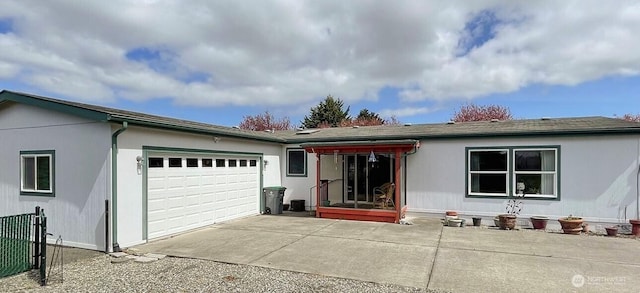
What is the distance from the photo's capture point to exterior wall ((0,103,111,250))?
7.01 metres

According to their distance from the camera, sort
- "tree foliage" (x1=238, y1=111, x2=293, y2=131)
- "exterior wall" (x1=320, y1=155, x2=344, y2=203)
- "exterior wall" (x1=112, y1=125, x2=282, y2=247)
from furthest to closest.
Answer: "tree foliage" (x1=238, y1=111, x2=293, y2=131)
"exterior wall" (x1=320, y1=155, x2=344, y2=203)
"exterior wall" (x1=112, y1=125, x2=282, y2=247)

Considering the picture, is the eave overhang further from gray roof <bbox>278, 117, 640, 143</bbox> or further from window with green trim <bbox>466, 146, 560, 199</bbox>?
window with green trim <bbox>466, 146, 560, 199</bbox>

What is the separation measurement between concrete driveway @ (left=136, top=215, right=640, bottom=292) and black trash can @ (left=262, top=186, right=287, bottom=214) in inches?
86.0

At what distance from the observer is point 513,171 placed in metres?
10.5

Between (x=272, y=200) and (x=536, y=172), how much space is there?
→ 27.8ft

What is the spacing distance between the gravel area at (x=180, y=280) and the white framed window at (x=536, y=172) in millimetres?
7418

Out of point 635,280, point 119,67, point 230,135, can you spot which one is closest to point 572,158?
point 635,280

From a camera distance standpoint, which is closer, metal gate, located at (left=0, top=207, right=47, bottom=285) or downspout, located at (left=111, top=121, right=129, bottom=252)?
metal gate, located at (left=0, top=207, right=47, bottom=285)

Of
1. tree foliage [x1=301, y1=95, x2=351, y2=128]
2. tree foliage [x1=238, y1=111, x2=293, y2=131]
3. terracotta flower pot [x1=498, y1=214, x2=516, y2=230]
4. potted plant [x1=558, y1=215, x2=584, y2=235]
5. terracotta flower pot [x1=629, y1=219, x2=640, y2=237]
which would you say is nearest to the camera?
terracotta flower pot [x1=629, y1=219, x2=640, y2=237]

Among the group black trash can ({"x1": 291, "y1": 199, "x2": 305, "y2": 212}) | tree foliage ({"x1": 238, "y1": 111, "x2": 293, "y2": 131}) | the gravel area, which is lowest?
black trash can ({"x1": 291, "y1": 199, "x2": 305, "y2": 212})

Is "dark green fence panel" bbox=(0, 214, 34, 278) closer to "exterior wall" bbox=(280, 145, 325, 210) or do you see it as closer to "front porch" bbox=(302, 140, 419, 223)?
"front porch" bbox=(302, 140, 419, 223)

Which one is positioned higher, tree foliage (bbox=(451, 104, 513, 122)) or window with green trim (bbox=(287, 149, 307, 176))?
tree foliage (bbox=(451, 104, 513, 122))

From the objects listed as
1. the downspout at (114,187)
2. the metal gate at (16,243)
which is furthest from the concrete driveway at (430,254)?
the metal gate at (16,243)

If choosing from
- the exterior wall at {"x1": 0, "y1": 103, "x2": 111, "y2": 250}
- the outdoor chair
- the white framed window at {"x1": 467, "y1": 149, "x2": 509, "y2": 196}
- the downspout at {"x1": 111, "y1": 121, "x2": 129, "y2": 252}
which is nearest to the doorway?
the outdoor chair
